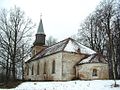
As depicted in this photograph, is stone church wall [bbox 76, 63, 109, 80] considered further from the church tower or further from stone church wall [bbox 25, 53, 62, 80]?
the church tower

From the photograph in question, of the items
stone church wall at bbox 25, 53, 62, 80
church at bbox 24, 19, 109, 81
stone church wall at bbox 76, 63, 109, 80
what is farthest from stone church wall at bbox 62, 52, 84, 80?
stone church wall at bbox 76, 63, 109, 80

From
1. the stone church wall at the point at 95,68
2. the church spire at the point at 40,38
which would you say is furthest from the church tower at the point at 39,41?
the stone church wall at the point at 95,68

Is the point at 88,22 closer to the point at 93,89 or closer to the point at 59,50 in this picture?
the point at 59,50

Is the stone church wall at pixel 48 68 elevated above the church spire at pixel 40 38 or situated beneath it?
situated beneath

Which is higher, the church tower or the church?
the church tower

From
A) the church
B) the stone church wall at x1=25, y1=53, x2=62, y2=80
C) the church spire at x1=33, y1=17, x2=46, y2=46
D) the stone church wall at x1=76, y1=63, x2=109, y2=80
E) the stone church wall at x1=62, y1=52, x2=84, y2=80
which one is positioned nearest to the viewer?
the stone church wall at x1=76, y1=63, x2=109, y2=80

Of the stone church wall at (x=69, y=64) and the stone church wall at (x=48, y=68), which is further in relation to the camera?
the stone church wall at (x=48, y=68)

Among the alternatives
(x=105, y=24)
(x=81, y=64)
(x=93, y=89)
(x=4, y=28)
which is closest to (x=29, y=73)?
(x=4, y=28)

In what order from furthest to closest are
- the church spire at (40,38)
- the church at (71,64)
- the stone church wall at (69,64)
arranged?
the church spire at (40,38), the stone church wall at (69,64), the church at (71,64)

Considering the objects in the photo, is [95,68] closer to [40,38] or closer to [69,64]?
[69,64]

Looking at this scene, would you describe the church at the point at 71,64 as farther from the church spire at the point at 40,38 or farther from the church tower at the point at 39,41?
the church spire at the point at 40,38

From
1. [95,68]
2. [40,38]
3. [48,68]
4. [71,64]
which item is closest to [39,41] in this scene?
[40,38]

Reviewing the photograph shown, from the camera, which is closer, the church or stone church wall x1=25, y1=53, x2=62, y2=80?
the church

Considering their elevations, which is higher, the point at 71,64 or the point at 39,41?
the point at 39,41
